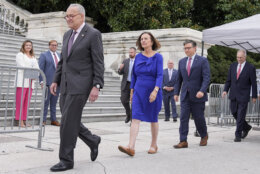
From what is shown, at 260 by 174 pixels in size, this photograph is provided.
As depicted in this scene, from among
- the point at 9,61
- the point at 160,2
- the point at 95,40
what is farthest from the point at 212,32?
the point at 160,2

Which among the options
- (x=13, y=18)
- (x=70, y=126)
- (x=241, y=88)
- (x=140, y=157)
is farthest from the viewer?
(x=13, y=18)

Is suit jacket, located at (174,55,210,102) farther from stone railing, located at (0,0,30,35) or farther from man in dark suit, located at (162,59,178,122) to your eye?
stone railing, located at (0,0,30,35)

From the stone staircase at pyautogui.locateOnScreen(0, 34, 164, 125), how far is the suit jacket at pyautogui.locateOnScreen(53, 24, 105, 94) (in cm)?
358

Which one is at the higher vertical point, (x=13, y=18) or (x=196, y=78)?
(x=13, y=18)

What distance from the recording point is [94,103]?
11898mm

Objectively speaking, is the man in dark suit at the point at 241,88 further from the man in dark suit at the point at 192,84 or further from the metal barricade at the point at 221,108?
the metal barricade at the point at 221,108

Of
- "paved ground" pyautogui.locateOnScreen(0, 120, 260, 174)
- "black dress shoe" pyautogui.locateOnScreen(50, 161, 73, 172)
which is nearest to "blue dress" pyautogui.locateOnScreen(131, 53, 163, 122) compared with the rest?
"paved ground" pyautogui.locateOnScreen(0, 120, 260, 174)

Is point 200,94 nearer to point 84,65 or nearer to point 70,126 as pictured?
point 84,65

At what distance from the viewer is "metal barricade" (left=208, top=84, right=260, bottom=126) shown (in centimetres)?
1150

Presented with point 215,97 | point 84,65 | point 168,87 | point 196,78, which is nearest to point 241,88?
point 196,78

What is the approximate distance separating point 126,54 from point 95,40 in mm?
10805

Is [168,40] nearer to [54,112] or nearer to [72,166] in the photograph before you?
[54,112]

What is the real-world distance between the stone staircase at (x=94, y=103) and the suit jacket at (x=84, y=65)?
11.8 ft

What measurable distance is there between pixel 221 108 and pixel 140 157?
5.78 metres
